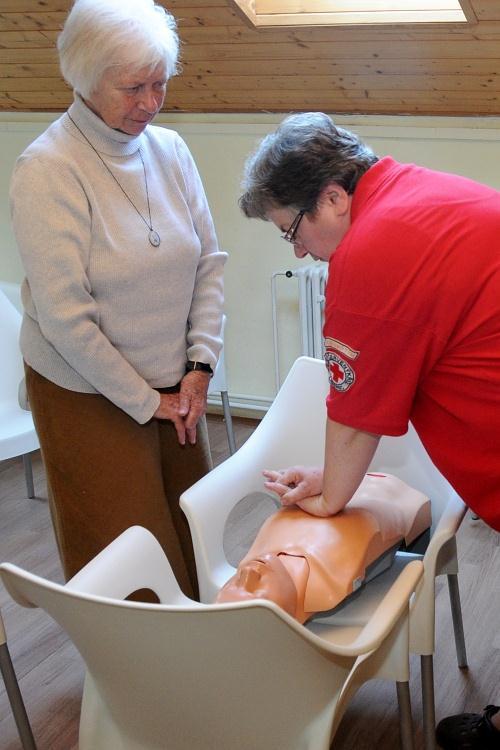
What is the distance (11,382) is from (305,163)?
2.03 metres

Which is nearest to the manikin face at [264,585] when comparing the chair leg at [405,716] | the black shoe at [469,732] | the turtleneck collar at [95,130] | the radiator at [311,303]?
the chair leg at [405,716]

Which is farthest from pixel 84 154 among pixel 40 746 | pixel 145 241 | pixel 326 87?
pixel 326 87

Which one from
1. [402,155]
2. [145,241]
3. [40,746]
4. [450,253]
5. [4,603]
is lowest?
[4,603]

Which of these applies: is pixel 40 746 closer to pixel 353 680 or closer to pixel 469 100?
Answer: pixel 353 680

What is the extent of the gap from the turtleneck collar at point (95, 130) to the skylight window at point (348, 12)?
1.26 m

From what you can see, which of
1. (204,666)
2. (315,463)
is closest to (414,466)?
(315,463)

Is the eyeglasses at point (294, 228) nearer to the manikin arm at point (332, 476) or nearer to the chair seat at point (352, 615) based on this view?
the manikin arm at point (332, 476)

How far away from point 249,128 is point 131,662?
2942 millimetres

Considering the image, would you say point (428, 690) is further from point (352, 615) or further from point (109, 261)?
point (109, 261)

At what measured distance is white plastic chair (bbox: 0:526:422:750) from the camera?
1.24 meters

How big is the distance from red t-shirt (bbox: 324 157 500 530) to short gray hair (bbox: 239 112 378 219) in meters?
0.04

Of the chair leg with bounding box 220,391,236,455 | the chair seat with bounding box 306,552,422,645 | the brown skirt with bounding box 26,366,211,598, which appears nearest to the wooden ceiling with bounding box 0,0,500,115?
the chair leg with bounding box 220,391,236,455

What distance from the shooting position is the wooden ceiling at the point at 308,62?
3.07m

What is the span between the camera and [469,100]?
3373 millimetres
